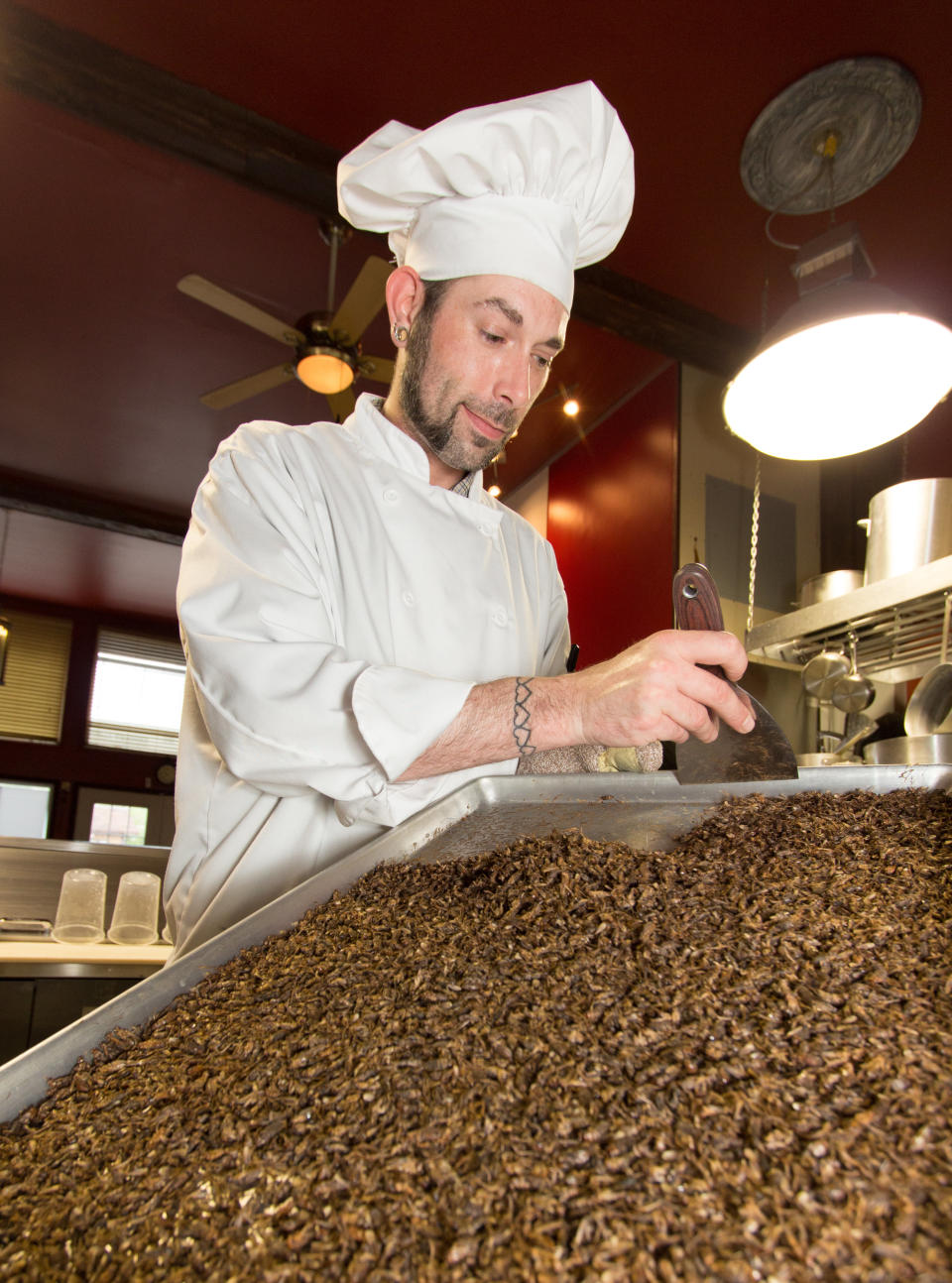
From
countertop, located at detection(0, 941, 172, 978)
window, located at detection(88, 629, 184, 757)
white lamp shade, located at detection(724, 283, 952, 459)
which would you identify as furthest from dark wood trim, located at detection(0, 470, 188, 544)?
white lamp shade, located at detection(724, 283, 952, 459)

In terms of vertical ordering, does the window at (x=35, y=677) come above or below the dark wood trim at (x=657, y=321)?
below

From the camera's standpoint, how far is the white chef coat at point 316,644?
0.92 metres

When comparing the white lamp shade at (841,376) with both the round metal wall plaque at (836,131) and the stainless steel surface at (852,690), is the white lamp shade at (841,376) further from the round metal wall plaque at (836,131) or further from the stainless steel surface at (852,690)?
the round metal wall plaque at (836,131)

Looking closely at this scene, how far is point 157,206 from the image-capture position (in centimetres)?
352

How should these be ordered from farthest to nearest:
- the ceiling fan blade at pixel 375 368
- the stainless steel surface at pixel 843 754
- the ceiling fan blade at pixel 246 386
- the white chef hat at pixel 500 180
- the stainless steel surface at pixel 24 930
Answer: the ceiling fan blade at pixel 246 386 → the ceiling fan blade at pixel 375 368 → the stainless steel surface at pixel 24 930 → the stainless steel surface at pixel 843 754 → the white chef hat at pixel 500 180

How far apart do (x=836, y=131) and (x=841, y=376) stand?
3.41 ft

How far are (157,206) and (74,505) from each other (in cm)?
325

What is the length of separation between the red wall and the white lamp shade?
1417mm

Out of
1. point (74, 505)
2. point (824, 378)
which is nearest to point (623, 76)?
point (824, 378)

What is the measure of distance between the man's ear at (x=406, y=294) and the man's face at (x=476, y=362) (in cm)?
3

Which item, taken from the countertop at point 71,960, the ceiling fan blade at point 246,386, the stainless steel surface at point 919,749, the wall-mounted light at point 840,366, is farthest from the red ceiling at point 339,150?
the countertop at point 71,960

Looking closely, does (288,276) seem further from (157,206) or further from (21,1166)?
(21,1166)

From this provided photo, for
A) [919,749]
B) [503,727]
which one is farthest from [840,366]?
[503,727]

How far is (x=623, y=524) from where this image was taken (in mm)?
4246
